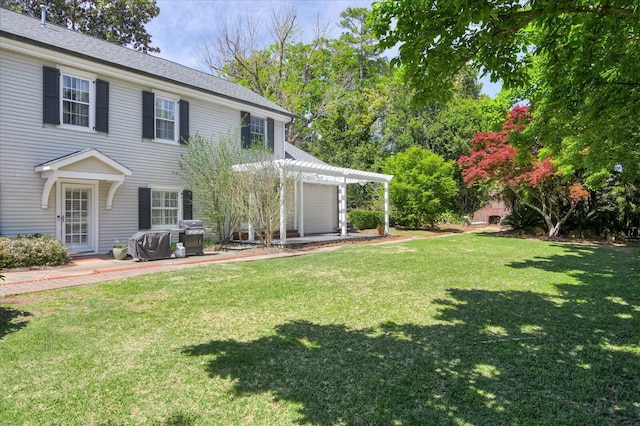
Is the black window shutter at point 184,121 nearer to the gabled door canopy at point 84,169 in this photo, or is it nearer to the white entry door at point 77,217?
the gabled door canopy at point 84,169

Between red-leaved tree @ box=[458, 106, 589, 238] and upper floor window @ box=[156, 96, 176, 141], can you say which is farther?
red-leaved tree @ box=[458, 106, 589, 238]

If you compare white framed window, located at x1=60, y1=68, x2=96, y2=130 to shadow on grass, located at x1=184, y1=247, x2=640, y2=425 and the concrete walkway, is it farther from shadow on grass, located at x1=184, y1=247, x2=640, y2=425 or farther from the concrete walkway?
shadow on grass, located at x1=184, y1=247, x2=640, y2=425

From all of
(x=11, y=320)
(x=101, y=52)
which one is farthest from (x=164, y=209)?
(x=11, y=320)

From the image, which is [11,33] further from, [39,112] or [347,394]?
[347,394]

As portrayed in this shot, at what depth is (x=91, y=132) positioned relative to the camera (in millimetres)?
10664

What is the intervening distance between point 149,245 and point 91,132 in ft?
12.3

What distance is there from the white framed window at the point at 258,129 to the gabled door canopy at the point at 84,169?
5579 millimetres

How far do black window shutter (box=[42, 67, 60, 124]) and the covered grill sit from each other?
13.9 feet

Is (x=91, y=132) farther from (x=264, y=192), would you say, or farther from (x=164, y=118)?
(x=264, y=192)

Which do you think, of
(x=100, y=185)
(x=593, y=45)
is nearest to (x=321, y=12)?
(x=100, y=185)

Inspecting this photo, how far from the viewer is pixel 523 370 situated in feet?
11.0

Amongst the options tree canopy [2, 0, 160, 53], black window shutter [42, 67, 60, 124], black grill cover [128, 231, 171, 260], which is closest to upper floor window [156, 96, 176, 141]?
black window shutter [42, 67, 60, 124]

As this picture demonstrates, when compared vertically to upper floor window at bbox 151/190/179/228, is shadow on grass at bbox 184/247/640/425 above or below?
below

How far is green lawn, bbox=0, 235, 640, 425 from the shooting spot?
2713 mm
